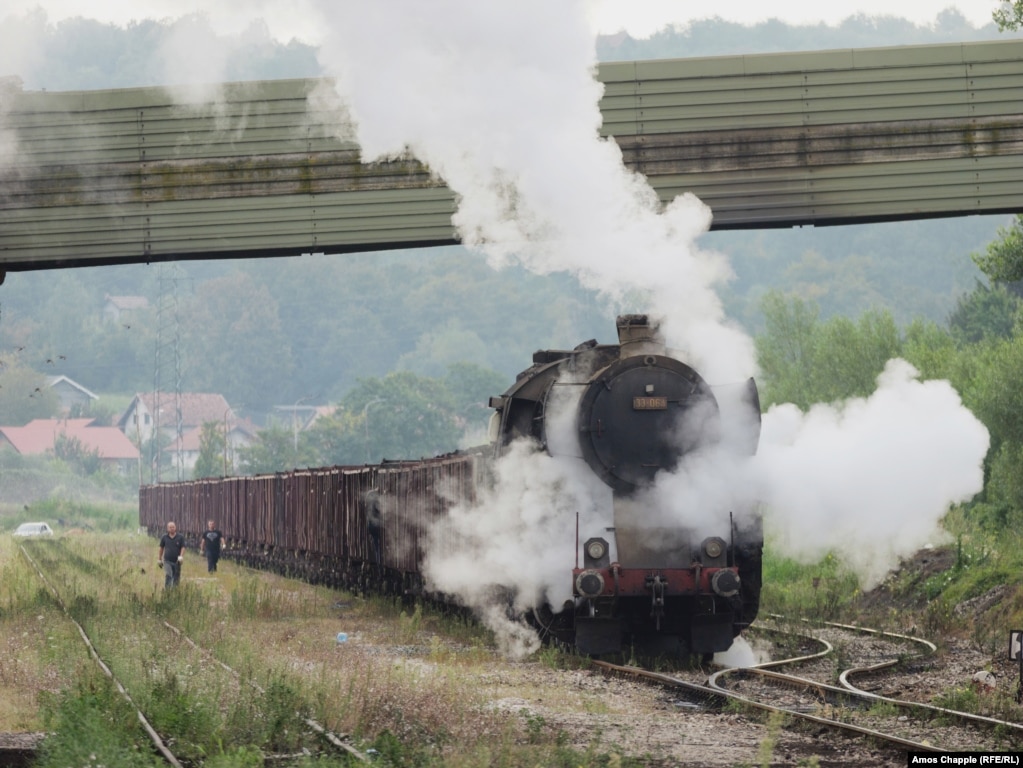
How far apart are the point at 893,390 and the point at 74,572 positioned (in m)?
20.1

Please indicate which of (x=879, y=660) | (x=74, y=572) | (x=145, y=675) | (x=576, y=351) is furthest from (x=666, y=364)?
(x=74, y=572)

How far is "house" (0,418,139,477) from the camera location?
428 ft

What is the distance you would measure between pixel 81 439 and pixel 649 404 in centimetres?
12610

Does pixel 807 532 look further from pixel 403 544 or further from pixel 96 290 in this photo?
pixel 96 290

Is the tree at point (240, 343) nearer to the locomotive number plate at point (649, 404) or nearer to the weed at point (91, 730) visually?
the locomotive number plate at point (649, 404)

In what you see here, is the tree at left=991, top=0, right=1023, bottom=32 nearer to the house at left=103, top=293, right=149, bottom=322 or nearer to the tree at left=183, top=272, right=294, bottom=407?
the tree at left=183, top=272, right=294, bottom=407

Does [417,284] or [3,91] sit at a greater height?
[417,284]

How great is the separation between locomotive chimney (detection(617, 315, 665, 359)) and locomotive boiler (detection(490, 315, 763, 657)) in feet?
0.15

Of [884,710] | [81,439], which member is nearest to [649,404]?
[884,710]

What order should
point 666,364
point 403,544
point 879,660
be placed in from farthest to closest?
1. point 403,544
2. point 879,660
3. point 666,364

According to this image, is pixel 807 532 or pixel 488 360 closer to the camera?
pixel 807 532

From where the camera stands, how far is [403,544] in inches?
869

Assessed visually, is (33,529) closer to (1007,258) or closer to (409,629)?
(409,629)

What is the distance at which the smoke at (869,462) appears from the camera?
597 inches
